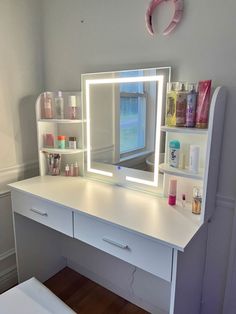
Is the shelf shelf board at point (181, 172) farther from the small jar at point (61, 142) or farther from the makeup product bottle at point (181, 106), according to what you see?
the small jar at point (61, 142)

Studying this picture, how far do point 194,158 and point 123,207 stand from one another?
45 centimetres

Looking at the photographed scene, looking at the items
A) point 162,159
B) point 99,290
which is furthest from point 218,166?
point 99,290

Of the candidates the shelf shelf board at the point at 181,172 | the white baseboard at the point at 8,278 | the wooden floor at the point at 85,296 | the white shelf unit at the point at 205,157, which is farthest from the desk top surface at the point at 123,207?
the wooden floor at the point at 85,296

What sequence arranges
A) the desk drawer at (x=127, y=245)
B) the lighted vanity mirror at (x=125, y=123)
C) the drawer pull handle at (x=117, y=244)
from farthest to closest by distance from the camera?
the lighted vanity mirror at (x=125, y=123) < the drawer pull handle at (x=117, y=244) < the desk drawer at (x=127, y=245)

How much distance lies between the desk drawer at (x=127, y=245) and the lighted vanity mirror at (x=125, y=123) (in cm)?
43

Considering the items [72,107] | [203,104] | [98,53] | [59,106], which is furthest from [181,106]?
[59,106]

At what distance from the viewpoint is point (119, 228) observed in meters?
1.21

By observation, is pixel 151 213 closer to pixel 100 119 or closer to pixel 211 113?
pixel 211 113

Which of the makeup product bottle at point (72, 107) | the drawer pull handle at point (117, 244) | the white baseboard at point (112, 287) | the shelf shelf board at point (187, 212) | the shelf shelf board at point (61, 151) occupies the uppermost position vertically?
the makeup product bottle at point (72, 107)

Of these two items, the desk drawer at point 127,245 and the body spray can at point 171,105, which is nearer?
the desk drawer at point 127,245

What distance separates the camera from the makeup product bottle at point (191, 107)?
4.07ft

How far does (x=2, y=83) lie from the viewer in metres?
1.72

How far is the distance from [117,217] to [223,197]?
0.57m

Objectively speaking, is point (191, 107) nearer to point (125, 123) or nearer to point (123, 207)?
point (125, 123)
